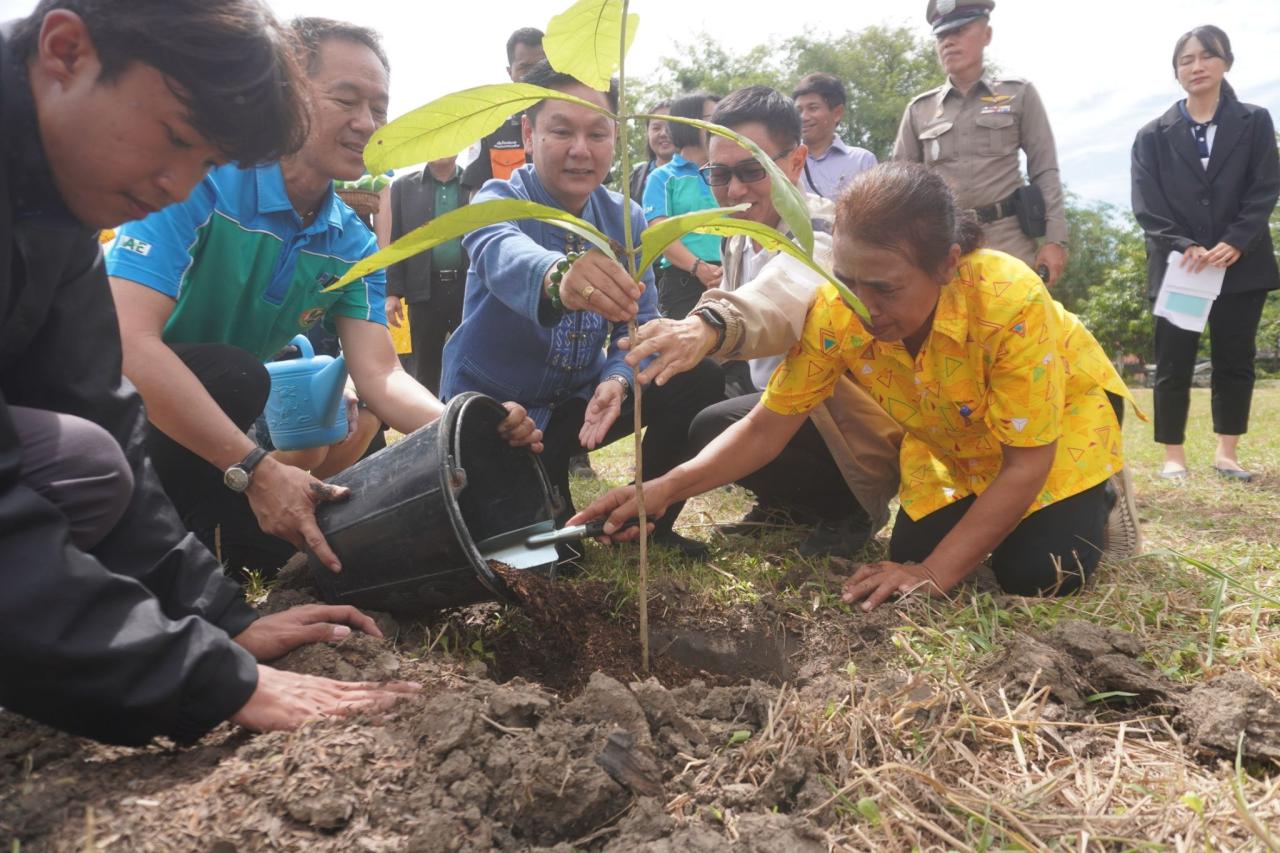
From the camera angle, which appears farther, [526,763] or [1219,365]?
[1219,365]

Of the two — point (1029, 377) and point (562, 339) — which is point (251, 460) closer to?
point (562, 339)

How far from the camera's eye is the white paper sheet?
379 cm

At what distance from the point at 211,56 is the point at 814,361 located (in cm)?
→ 140

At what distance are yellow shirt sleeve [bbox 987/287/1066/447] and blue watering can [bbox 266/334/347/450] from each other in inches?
66.3

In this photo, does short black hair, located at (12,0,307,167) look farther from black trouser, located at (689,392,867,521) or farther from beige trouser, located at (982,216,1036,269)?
beige trouser, located at (982,216,1036,269)

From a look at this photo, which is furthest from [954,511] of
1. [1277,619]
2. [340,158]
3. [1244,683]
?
[340,158]

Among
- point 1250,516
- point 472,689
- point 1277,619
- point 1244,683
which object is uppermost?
point 472,689

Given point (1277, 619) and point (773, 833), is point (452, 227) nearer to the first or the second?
point (773, 833)

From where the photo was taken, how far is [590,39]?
1417 mm

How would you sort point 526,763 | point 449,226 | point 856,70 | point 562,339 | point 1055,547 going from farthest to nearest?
point 856,70
point 562,339
point 1055,547
point 449,226
point 526,763

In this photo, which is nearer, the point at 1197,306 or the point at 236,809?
the point at 236,809

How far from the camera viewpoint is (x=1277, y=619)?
1.81 m

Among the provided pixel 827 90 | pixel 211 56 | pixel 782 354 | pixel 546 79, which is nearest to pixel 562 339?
pixel 782 354

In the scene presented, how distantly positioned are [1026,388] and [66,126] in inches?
69.5
